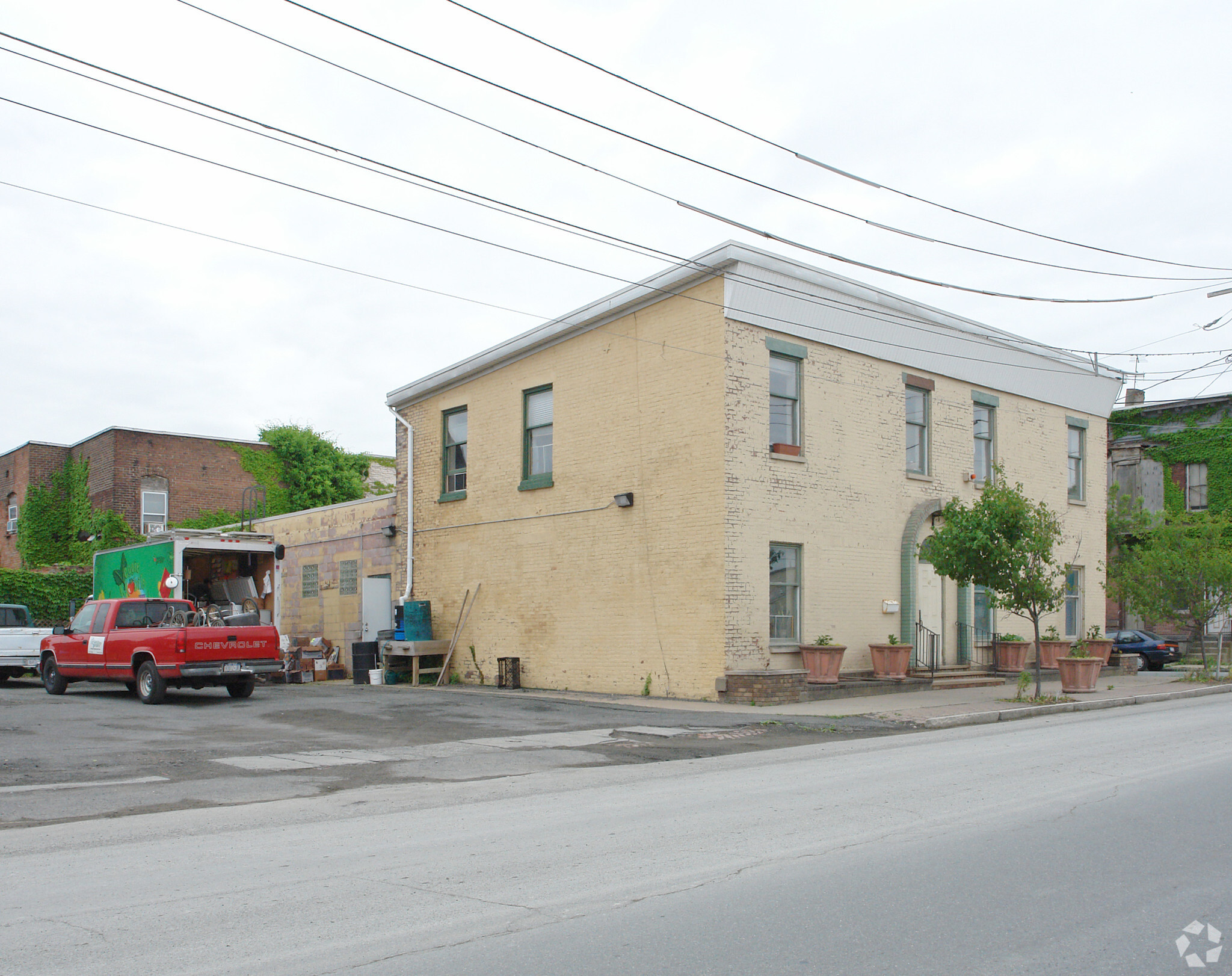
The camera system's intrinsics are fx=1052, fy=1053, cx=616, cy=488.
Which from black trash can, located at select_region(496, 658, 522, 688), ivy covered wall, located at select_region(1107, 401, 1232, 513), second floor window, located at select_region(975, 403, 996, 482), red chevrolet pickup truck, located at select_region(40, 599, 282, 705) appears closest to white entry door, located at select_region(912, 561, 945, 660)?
second floor window, located at select_region(975, 403, 996, 482)

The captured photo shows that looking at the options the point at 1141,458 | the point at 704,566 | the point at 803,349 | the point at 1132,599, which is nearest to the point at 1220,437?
the point at 1141,458

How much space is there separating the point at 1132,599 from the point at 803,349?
37.0 feet

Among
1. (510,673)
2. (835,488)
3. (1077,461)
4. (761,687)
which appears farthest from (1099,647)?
(510,673)

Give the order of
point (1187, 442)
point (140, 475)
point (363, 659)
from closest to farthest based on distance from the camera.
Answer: point (363, 659)
point (140, 475)
point (1187, 442)

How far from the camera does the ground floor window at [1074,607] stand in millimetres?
26172

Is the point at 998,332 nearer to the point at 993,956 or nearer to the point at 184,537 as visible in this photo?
the point at 184,537

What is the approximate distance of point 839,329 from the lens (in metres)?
20.4

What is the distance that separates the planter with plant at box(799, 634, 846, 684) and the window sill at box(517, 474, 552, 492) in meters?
6.34

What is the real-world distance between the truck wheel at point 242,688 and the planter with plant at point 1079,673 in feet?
49.6

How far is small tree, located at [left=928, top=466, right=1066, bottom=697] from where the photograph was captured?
1761 cm

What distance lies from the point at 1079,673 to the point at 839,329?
805 centimetres

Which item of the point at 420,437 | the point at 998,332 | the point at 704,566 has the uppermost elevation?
the point at 998,332

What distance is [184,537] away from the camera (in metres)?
21.5

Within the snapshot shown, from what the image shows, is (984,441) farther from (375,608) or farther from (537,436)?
(375,608)
